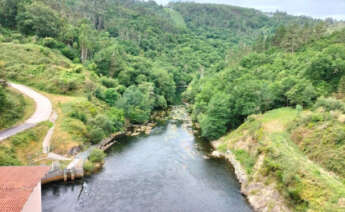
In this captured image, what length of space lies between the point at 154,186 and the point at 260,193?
14942 millimetres

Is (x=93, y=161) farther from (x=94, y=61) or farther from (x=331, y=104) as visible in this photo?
(x=94, y=61)

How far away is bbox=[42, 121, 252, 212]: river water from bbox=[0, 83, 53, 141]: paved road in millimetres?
12749

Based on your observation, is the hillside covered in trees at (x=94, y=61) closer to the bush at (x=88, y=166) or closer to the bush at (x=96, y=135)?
the bush at (x=96, y=135)

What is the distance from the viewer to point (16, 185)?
2027cm

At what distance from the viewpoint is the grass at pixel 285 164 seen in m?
25.2

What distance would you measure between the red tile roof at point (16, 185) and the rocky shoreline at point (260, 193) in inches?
1021

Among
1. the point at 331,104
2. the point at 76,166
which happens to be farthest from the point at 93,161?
the point at 331,104

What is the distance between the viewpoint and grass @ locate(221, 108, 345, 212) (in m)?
25.2

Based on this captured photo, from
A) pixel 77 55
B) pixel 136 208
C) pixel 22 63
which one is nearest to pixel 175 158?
pixel 136 208

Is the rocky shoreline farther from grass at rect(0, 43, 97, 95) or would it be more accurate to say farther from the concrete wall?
grass at rect(0, 43, 97, 95)

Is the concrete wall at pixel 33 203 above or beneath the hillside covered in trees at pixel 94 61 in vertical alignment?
beneath

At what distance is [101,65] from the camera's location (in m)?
85.2

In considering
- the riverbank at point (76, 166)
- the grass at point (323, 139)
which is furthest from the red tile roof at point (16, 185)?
the grass at point (323, 139)

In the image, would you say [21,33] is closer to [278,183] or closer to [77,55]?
[77,55]
